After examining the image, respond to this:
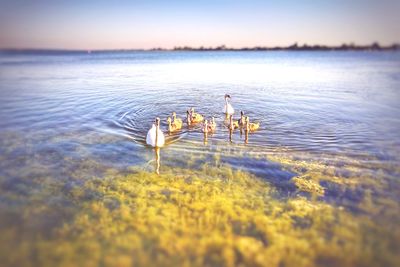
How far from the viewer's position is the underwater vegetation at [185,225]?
23.6 ft

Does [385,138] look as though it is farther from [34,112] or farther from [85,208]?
[34,112]

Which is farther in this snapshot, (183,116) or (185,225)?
(183,116)

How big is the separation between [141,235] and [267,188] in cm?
461

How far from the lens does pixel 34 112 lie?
20938 millimetres

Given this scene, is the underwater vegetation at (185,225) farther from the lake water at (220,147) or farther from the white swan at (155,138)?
the white swan at (155,138)

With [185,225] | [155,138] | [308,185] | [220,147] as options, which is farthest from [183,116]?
[185,225]

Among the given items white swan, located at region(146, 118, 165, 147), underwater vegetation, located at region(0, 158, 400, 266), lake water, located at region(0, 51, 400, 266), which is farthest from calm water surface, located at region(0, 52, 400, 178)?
underwater vegetation, located at region(0, 158, 400, 266)

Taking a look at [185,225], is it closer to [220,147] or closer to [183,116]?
[220,147]

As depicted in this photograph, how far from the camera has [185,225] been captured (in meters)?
8.37

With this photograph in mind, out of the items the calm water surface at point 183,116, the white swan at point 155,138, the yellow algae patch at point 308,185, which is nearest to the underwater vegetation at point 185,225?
the yellow algae patch at point 308,185

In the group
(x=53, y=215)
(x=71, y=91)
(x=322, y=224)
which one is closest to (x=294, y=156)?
(x=322, y=224)

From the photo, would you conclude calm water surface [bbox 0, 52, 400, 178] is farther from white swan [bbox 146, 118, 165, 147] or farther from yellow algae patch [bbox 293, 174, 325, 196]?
yellow algae patch [bbox 293, 174, 325, 196]

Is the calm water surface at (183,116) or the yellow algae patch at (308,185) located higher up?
the calm water surface at (183,116)

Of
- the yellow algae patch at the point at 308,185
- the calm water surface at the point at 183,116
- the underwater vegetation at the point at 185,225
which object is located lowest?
the underwater vegetation at the point at 185,225
